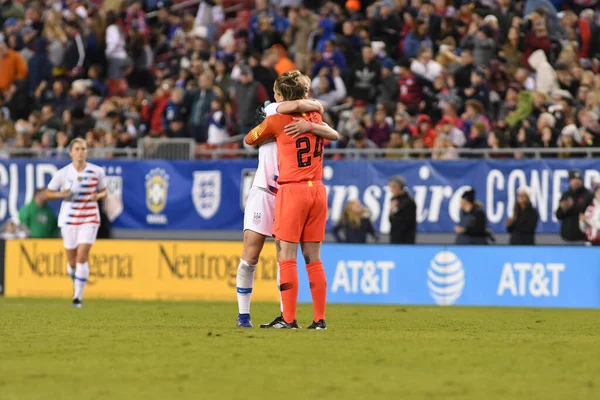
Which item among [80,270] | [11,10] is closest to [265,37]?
[11,10]

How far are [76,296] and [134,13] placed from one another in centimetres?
1279

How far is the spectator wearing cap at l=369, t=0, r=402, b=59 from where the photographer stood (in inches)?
1014

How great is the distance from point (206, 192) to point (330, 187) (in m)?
2.61

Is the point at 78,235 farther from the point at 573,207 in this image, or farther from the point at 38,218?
the point at 573,207

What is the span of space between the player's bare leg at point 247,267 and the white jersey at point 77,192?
22.3ft

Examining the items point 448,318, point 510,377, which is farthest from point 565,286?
point 510,377

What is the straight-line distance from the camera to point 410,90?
A: 24219 mm

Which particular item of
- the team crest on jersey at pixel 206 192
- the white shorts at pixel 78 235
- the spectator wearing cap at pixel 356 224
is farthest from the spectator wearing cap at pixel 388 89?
the white shorts at pixel 78 235

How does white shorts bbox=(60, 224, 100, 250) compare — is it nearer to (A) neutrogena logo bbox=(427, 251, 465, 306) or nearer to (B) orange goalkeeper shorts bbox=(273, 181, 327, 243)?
(A) neutrogena logo bbox=(427, 251, 465, 306)

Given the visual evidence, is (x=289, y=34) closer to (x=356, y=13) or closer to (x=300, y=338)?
(x=356, y=13)

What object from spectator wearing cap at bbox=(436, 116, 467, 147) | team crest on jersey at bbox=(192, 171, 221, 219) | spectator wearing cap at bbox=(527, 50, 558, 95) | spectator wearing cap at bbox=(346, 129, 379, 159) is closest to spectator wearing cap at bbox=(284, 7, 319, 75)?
spectator wearing cap at bbox=(346, 129, 379, 159)

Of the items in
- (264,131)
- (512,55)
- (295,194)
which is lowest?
(295,194)

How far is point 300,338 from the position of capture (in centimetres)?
1088

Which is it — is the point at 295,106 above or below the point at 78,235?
above
